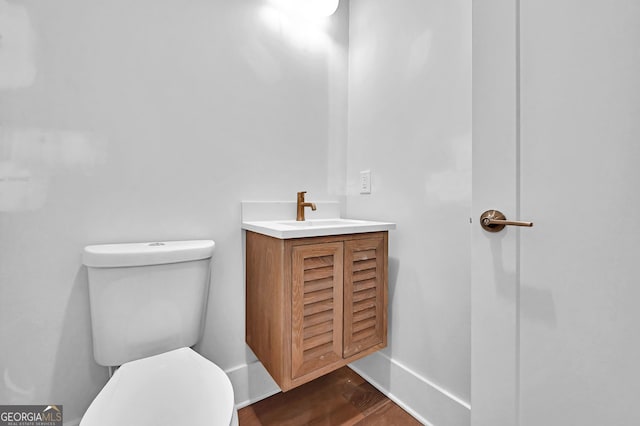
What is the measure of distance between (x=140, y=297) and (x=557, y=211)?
1.20 metres

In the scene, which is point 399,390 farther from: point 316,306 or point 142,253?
point 142,253

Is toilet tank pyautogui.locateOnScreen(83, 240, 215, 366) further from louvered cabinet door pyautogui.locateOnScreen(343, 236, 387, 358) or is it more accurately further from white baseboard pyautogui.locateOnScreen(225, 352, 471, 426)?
louvered cabinet door pyautogui.locateOnScreen(343, 236, 387, 358)

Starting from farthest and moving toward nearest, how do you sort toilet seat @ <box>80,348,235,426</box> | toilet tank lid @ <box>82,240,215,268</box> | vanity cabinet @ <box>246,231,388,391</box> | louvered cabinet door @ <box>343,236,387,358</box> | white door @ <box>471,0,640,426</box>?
louvered cabinet door @ <box>343,236,387,358</box> → vanity cabinet @ <box>246,231,388,391</box> → toilet tank lid @ <box>82,240,215,268</box> → toilet seat @ <box>80,348,235,426</box> → white door @ <box>471,0,640,426</box>

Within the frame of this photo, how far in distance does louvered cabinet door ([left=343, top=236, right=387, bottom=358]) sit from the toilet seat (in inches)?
21.7

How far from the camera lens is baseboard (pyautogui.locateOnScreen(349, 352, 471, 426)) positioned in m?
1.08

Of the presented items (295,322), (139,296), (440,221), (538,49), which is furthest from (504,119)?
(139,296)

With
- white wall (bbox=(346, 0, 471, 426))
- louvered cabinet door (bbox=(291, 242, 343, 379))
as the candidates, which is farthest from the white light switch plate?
louvered cabinet door (bbox=(291, 242, 343, 379))

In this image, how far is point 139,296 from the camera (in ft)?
3.04

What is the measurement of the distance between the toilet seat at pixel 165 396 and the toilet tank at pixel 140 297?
0.10m

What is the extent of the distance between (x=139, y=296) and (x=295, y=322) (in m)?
0.54

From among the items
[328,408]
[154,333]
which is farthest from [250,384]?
[154,333]

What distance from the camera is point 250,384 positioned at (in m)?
1.31

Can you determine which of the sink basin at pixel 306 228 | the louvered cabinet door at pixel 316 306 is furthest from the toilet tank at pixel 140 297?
the louvered cabinet door at pixel 316 306

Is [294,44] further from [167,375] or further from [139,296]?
[167,375]
